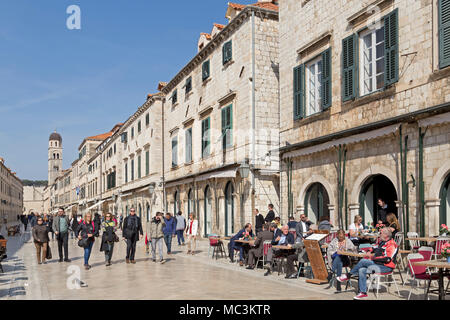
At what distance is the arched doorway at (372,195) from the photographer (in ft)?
44.9

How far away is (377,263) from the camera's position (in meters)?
8.94

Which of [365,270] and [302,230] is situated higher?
[302,230]

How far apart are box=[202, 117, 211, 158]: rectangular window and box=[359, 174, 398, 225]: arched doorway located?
11.9m

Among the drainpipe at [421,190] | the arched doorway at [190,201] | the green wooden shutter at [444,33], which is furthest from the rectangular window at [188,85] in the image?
the green wooden shutter at [444,33]

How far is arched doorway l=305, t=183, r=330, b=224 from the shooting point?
15.9 metres

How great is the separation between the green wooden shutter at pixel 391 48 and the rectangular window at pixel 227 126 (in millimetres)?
10319

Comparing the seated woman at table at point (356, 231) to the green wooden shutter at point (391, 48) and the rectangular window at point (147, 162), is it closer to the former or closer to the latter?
the green wooden shutter at point (391, 48)

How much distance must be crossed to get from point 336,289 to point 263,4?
15.9 m

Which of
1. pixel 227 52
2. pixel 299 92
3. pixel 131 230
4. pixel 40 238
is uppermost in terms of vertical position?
pixel 227 52

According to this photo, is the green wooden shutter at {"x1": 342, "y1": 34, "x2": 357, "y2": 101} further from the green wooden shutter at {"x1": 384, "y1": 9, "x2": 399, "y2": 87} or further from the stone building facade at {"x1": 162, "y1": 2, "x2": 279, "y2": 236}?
the stone building facade at {"x1": 162, "y1": 2, "x2": 279, "y2": 236}

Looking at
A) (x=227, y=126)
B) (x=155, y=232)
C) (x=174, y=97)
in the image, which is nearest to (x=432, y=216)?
(x=155, y=232)

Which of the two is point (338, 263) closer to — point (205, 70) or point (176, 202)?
point (205, 70)

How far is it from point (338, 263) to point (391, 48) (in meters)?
5.95
